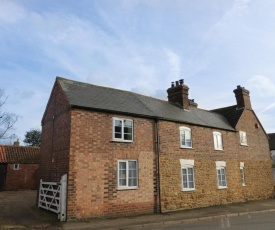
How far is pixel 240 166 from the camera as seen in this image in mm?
21734

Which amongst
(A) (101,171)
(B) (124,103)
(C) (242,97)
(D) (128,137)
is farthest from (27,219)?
(C) (242,97)

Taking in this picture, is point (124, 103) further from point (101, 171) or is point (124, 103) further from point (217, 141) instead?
point (217, 141)

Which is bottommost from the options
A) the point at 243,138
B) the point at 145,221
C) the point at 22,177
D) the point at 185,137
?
the point at 145,221

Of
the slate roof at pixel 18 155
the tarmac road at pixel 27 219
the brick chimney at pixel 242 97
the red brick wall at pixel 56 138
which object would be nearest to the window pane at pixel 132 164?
the red brick wall at pixel 56 138

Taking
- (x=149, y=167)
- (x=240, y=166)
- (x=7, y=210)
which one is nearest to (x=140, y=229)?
(x=149, y=167)

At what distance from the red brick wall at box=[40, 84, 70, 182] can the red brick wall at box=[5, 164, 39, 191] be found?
13.5 meters

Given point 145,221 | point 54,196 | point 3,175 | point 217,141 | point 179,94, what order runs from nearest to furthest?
point 145,221 < point 54,196 < point 217,141 < point 179,94 < point 3,175

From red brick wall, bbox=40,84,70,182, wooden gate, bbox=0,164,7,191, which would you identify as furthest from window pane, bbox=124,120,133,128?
wooden gate, bbox=0,164,7,191

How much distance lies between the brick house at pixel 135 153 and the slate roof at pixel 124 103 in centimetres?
6

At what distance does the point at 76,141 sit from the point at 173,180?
22.3 feet

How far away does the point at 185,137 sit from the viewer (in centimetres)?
1794

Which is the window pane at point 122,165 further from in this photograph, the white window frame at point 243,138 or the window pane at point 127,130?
the white window frame at point 243,138

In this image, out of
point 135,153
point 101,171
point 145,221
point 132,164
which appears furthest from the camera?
point 135,153

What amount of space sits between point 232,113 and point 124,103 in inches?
530
